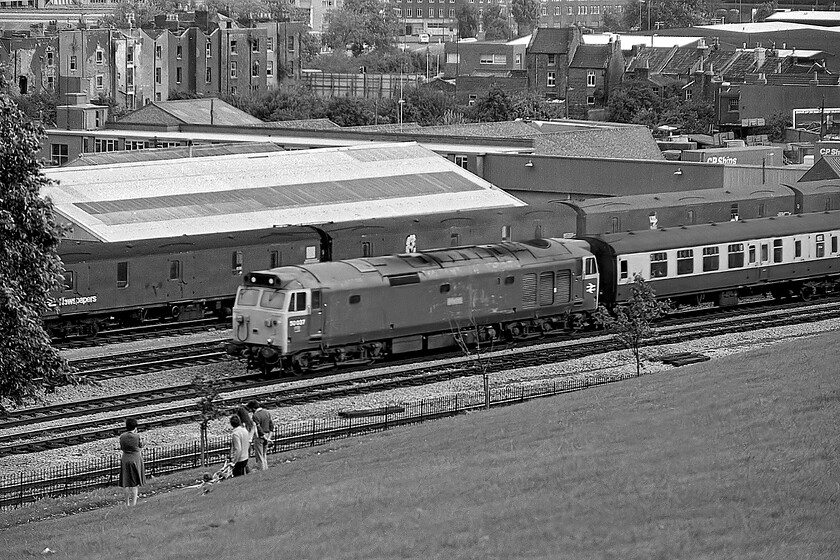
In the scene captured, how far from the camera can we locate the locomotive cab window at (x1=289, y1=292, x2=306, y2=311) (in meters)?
34.2

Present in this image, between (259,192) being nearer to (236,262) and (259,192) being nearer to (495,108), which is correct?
(236,262)

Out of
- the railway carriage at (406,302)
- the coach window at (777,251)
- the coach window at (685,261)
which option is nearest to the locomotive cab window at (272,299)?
the railway carriage at (406,302)

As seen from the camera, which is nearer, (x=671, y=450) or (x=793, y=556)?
(x=793, y=556)

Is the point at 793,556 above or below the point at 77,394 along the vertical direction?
above

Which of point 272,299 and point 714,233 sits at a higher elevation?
point 714,233

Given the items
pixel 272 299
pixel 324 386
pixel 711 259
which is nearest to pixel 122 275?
pixel 272 299

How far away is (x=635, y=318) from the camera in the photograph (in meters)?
34.3

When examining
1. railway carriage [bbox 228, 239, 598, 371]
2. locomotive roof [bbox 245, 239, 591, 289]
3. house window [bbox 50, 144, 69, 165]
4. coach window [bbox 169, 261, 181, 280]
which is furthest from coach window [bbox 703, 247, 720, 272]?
house window [bbox 50, 144, 69, 165]

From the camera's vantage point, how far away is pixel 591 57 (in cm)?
14000

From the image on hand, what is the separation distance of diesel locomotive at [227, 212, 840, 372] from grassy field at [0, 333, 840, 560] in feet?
34.7

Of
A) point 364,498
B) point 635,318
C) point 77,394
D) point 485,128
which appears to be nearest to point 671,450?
point 364,498

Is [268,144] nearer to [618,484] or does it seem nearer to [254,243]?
[254,243]

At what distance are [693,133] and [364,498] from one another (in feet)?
327

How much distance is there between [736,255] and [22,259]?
2716 centimetres
